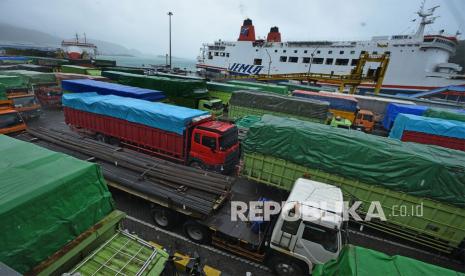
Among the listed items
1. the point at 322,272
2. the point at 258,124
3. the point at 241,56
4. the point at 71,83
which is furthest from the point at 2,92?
the point at 241,56

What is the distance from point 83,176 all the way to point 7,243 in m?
1.82

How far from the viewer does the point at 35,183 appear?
4.70 m

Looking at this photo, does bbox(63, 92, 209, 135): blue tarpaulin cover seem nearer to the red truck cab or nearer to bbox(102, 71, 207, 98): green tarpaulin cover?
the red truck cab

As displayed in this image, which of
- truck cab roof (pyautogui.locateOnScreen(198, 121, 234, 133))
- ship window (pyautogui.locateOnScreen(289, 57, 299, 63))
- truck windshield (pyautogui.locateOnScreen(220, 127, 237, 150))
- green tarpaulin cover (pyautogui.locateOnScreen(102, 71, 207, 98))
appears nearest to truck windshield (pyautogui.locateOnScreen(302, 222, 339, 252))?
truck windshield (pyautogui.locateOnScreen(220, 127, 237, 150))

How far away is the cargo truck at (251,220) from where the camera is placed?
6090 mm

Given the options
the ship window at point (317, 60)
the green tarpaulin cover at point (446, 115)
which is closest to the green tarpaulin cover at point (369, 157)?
the green tarpaulin cover at point (446, 115)

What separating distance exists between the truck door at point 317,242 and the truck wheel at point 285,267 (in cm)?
61

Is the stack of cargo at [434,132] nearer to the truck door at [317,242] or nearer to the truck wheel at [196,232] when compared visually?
the truck door at [317,242]

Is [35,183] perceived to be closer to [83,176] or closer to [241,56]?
[83,176]

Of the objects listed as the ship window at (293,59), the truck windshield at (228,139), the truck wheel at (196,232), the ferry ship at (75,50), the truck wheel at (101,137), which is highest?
the ship window at (293,59)

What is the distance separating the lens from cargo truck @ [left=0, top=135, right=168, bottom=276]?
4.09 m

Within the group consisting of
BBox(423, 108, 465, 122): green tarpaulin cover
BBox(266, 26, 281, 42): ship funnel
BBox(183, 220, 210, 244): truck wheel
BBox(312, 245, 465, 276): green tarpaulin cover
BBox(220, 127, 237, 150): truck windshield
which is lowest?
BBox(183, 220, 210, 244): truck wheel

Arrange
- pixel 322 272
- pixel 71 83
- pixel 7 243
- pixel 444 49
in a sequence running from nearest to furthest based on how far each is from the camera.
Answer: pixel 7 243, pixel 322 272, pixel 71 83, pixel 444 49

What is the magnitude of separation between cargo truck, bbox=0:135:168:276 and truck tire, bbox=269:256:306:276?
3625mm
